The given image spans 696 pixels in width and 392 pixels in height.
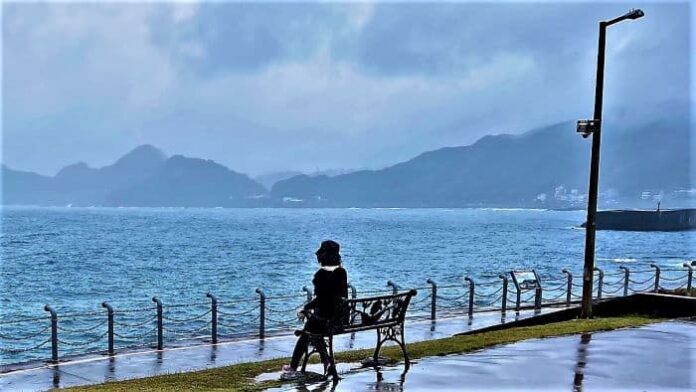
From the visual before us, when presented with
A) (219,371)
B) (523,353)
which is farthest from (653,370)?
(219,371)

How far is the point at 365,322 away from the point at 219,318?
85.2ft

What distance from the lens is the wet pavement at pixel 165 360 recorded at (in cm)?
1115

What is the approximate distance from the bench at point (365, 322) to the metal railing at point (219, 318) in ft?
21.4

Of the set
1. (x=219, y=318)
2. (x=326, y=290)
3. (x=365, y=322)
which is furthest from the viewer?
(x=219, y=318)

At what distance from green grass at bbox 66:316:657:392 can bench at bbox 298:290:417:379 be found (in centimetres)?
63

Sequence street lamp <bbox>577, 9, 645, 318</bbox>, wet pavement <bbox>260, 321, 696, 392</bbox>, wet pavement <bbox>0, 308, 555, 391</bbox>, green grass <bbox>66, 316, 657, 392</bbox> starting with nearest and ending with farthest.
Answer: wet pavement <bbox>260, 321, 696, 392</bbox> → green grass <bbox>66, 316, 657, 392</bbox> → wet pavement <bbox>0, 308, 555, 391</bbox> → street lamp <bbox>577, 9, 645, 318</bbox>

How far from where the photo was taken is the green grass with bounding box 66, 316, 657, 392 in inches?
334

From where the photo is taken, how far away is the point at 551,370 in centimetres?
868

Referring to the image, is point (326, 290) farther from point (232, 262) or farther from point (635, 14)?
point (232, 262)

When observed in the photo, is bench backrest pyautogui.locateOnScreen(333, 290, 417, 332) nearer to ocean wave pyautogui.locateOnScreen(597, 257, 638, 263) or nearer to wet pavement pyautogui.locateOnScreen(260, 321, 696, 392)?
wet pavement pyautogui.locateOnScreen(260, 321, 696, 392)

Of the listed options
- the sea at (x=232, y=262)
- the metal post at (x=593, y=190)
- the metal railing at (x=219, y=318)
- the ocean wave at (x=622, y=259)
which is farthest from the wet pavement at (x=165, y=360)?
the ocean wave at (x=622, y=259)

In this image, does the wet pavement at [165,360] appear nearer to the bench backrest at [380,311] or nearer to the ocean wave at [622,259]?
the bench backrest at [380,311]

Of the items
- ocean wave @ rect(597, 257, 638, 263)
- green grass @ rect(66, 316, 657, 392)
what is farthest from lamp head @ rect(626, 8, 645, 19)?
ocean wave @ rect(597, 257, 638, 263)

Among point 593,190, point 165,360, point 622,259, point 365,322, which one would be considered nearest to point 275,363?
point 365,322
